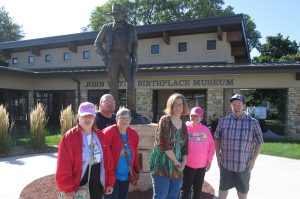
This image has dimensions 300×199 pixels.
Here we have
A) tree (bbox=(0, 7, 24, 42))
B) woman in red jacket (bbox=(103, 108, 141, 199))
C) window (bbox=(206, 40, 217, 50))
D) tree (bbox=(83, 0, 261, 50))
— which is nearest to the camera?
woman in red jacket (bbox=(103, 108, 141, 199))

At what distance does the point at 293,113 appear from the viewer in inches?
623

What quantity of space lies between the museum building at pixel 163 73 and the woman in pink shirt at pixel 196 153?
1139 centimetres

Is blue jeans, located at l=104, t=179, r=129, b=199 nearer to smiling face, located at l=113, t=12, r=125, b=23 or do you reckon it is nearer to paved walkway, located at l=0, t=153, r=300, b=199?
paved walkway, located at l=0, t=153, r=300, b=199

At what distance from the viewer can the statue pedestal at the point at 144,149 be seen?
20.5 ft

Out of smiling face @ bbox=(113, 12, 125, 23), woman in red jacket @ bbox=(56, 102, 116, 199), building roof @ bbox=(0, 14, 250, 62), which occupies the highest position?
building roof @ bbox=(0, 14, 250, 62)

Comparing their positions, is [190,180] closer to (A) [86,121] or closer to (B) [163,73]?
(A) [86,121]

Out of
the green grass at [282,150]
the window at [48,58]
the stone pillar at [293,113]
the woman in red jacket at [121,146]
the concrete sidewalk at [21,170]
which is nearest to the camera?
the woman in red jacket at [121,146]

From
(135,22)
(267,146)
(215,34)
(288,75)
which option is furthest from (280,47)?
(267,146)

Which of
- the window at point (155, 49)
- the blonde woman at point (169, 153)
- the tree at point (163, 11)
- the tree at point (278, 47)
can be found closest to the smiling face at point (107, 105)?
the blonde woman at point (169, 153)

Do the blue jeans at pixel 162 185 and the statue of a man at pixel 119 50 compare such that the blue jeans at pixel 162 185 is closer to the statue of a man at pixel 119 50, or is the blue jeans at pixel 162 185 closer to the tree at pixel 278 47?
the statue of a man at pixel 119 50

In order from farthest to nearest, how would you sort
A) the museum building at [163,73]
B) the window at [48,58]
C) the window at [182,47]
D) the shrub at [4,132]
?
the window at [48,58] < the window at [182,47] < the museum building at [163,73] < the shrub at [4,132]

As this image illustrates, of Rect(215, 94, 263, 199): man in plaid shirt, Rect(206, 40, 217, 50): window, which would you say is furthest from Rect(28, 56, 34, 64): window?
Rect(215, 94, 263, 199): man in plaid shirt

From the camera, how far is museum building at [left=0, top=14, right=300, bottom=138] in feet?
52.7

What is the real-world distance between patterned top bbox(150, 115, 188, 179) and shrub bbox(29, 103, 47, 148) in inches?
299
